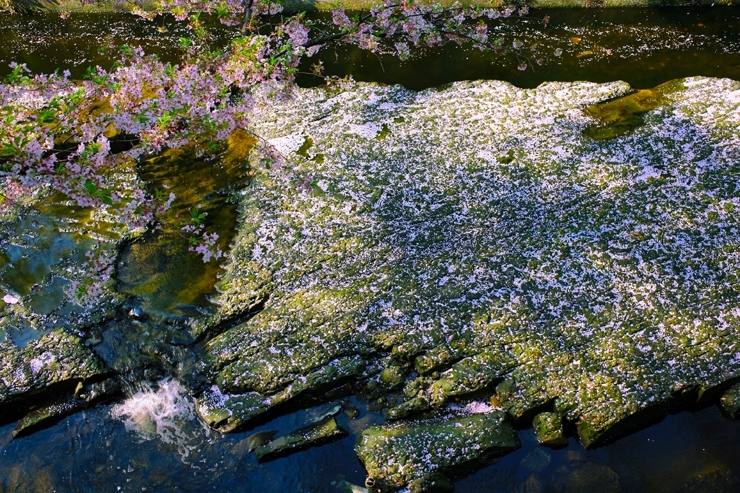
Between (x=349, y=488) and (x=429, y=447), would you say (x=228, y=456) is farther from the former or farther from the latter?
(x=429, y=447)

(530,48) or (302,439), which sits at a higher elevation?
(530,48)

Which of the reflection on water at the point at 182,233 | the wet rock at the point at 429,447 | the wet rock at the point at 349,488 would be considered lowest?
the wet rock at the point at 349,488

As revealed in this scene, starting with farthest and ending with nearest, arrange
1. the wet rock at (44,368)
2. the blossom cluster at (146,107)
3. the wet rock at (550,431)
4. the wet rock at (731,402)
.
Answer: the wet rock at (44,368)
the wet rock at (731,402)
the wet rock at (550,431)
the blossom cluster at (146,107)

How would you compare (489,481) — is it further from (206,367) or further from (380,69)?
(380,69)

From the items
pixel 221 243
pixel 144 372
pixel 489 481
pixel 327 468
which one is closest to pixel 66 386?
pixel 144 372

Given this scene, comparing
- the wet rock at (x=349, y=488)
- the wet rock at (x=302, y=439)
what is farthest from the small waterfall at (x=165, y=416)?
the wet rock at (x=349, y=488)

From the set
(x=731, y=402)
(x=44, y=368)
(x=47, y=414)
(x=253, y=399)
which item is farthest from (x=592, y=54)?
(x=47, y=414)

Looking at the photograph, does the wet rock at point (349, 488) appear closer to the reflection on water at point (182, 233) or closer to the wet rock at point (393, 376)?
the wet rock at point (393, 376)

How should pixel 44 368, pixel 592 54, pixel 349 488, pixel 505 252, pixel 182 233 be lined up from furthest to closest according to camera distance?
pixel 592 54
pixel 182 233
pixel 505 252
pixel 44 368
pixel 349 488
